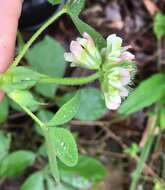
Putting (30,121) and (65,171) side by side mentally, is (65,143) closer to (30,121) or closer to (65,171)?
(65,171)

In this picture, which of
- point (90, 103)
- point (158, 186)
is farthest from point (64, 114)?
point (158, 186)

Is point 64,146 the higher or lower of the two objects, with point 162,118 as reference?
higher

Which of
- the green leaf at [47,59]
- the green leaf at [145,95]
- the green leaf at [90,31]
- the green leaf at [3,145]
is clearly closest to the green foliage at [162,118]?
the green leaf at [145,95]

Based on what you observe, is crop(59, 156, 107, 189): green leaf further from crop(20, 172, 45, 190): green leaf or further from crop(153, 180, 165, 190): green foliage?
crop(153, 180, 165, 190): green foliage

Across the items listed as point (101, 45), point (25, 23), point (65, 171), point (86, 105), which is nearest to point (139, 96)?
point (86, 105)

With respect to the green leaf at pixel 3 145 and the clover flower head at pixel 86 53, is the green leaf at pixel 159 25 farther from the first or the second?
the clover flower head at pixel 86 53

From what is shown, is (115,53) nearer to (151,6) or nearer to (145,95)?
(145,95)
